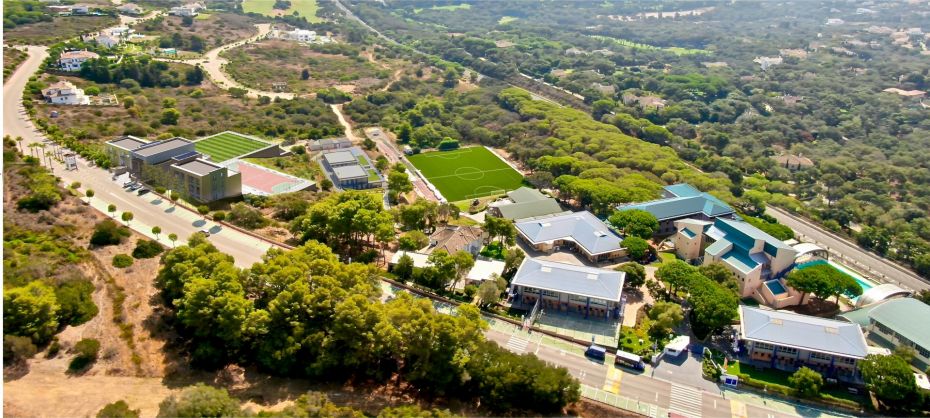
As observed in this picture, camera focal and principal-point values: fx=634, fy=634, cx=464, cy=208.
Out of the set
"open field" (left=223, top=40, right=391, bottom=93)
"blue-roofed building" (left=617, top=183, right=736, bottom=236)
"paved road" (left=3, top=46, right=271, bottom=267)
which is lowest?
"open field" (left=223, top=40, right=391, bottom=93)

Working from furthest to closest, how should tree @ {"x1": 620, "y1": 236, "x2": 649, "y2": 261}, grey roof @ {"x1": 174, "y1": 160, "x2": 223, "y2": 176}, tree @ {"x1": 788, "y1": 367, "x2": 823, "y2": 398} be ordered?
grey roof @ {"x1": 174, "y1": 160, "x2": 223, "y2": 176} → tree @ {"x1": 620, "y1": 236, "x2": 649, "y2": 261} → tree @ {"x1": 788, "y1": 367, "x2": 823, "y2": 398}

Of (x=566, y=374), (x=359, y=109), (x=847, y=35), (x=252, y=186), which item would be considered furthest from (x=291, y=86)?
(x=847, y=35)

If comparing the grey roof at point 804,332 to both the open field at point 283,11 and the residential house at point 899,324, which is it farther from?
the open field at point 283,11

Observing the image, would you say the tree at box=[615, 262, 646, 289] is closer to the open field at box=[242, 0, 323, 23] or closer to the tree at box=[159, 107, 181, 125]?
the tree at box=[159, 107, 181, 125]

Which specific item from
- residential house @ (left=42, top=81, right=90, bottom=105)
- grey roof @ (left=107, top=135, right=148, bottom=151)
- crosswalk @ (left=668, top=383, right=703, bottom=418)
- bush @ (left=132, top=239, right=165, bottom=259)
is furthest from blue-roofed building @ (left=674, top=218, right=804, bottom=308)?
residential house @ (left=42, top=81, right=90, bottom=105)

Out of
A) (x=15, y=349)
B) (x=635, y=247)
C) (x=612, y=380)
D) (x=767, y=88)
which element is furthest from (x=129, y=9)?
(x=612, y=380)

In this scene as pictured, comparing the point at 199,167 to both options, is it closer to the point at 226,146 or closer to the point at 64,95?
the point at 226,146

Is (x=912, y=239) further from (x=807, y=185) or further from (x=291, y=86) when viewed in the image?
(x=291, y=86)
